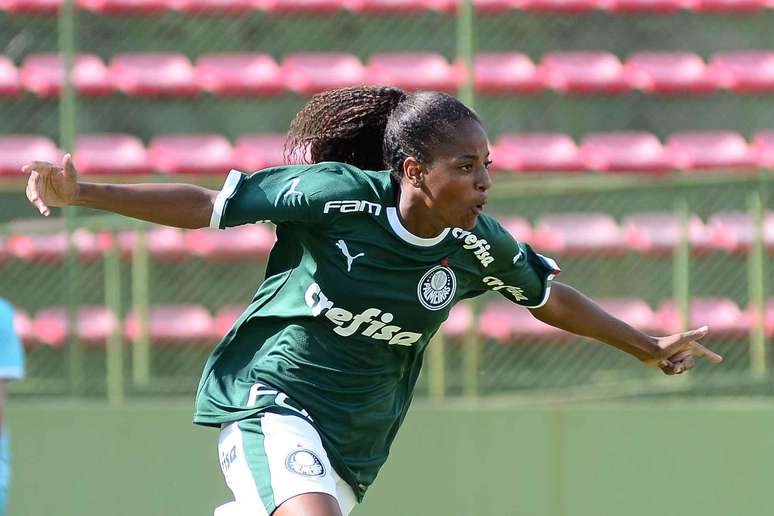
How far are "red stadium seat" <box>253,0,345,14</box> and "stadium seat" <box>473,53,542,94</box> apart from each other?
1.07 m

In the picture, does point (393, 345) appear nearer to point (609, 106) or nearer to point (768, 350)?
point (768, 350)

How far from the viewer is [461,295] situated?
4.19 meters

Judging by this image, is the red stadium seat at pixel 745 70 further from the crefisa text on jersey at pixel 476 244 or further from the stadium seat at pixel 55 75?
the crefisa text on jersey at pixel 476 244

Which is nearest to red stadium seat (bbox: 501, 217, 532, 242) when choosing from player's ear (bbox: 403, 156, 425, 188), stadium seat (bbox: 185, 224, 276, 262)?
stadium seat (bbox: 185, 224, 276, 262)

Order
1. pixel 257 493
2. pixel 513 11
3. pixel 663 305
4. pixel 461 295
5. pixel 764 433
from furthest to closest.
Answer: pixel 513 11 → pixel 663 305 → pixel 764 433 → pixel 461 295 → pixel 257 493

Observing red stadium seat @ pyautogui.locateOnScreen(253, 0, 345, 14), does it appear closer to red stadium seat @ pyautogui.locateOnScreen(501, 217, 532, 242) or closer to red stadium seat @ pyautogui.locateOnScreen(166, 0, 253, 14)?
red stadium seat @ pyautogui.locateOnScreen(166, 0, 253, 14)

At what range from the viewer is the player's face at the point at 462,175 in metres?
3.82

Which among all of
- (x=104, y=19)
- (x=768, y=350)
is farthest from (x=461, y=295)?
(x=104, y=19)

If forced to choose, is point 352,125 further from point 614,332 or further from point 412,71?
point 412,71

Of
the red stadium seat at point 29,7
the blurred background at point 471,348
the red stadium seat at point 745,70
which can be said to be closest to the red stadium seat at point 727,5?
the red stadium seat at point 745,70

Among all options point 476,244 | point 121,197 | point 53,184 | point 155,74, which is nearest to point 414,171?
point 476,244

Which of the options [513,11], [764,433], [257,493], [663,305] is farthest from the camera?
[513,11]

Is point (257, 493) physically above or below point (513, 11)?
below

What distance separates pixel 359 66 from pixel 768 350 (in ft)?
11.5
